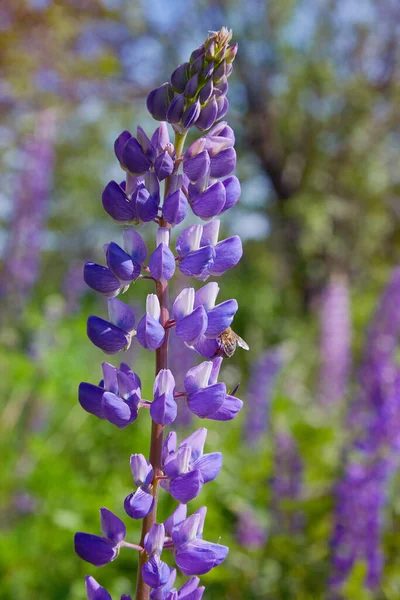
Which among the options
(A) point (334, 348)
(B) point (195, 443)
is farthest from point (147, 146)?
(A) point (334, 348)

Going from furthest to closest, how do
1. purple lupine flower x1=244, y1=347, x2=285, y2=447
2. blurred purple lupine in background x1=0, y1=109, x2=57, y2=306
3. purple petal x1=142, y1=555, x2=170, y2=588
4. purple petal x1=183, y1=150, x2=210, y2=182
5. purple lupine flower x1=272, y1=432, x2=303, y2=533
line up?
blurred purple lupine in background x1=0, y1=109, x2=57, y2=306 < purple lupine flower x1=244, y1=347, x2=285, y2=447 < purple lupine flower x1=272, y1=432, x2=303, y2=533 < purple petal x1=183, y1=150, x2=210, y2=182 < purple petal x1=142, y1=555, x2=170, y2=588

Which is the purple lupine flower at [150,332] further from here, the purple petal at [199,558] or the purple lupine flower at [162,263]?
the purple petal at [199,558]

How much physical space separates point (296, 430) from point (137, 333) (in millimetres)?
2660

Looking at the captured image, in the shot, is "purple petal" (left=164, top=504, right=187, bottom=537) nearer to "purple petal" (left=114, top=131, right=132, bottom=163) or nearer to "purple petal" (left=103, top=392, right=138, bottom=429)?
"purple petal" (left=103, top=392, right=138, bottom=429)

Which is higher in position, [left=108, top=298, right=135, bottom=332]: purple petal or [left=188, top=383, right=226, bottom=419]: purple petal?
[left=108, top=298, right=135, bottom=332]: purple petal

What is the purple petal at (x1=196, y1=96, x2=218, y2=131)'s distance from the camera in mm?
937

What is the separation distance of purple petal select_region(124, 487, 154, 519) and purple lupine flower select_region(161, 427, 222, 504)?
36 mm

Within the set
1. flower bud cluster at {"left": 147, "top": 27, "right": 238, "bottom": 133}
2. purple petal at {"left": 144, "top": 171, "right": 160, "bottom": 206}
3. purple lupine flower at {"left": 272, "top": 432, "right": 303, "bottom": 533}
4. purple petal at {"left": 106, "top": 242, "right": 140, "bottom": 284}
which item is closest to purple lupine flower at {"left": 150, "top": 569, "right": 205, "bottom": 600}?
purple petal at {"left": 106, "top": 242, "right": 140, "bottom": 284}

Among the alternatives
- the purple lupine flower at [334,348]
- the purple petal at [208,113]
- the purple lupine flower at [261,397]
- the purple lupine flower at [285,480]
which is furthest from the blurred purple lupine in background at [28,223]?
the purple petal at [208,113]

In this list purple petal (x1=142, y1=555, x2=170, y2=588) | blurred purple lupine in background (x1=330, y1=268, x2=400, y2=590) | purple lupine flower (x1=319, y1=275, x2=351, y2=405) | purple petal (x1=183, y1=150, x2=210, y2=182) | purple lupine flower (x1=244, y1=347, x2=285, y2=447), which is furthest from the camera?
purple lupine flower (x1=319, y1=275, x2=351, y2=405)

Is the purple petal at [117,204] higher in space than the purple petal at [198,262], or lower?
higher

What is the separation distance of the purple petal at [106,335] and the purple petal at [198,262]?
138 mm

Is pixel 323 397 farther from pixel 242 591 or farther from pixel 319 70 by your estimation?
pixel 319 70

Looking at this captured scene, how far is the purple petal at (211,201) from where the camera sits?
3.11ft
